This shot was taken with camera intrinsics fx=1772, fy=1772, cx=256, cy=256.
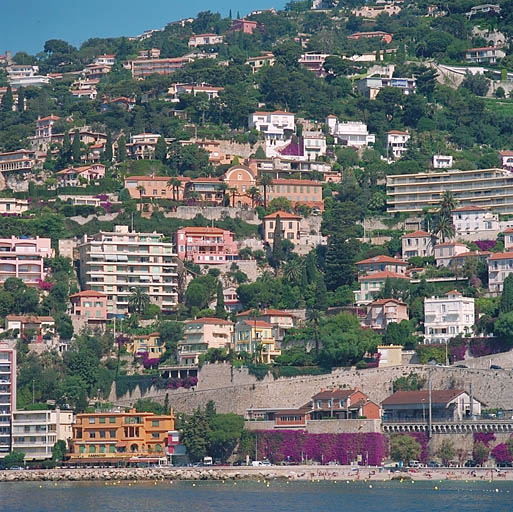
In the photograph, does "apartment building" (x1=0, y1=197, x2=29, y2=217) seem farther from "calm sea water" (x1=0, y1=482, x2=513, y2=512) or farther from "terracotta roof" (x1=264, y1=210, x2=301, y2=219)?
"calm sea water" (x1=0, y1=482, x2=513, y2=512)

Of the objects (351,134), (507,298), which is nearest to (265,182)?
(351,134)

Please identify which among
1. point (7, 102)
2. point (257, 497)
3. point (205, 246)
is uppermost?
point (7, 102)

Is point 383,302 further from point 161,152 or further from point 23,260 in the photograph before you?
point 161,152

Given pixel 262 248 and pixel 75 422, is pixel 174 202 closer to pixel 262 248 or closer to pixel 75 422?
pixel 262 248

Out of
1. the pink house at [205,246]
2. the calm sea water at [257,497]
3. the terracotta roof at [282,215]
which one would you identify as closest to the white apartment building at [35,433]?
the calm sea water at [257,497]

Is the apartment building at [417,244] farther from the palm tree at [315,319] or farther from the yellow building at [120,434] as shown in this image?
the yellow building at [120,434]

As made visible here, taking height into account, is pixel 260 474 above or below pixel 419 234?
below

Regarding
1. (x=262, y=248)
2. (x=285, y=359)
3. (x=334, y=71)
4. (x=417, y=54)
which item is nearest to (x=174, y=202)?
(x=262, y=248)
